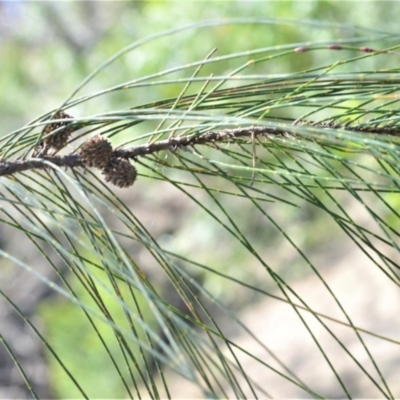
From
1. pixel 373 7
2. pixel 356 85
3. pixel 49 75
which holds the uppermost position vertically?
pixel 49 75

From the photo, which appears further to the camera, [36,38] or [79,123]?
[36,38]

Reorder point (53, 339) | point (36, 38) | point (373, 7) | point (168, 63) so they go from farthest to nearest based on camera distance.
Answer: point (36, 38) → point (53, 339) → point (168, 63) → point (373, 7)

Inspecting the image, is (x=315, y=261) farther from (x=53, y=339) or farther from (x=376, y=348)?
(x=53, y=339)

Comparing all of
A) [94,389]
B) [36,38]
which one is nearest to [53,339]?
[94,389]

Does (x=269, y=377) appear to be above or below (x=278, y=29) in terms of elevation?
below
